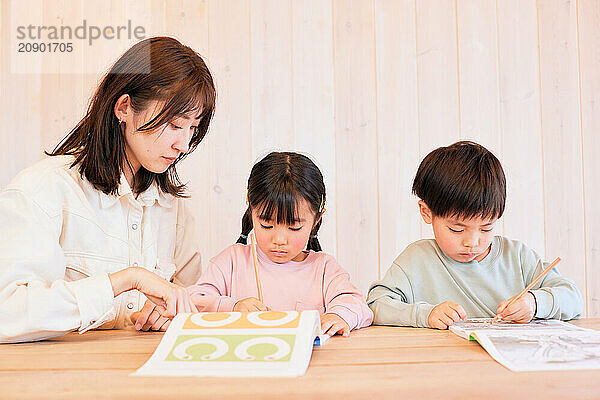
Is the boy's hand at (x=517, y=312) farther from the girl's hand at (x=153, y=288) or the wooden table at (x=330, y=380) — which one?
the girl's hand at (x=153, y=288)

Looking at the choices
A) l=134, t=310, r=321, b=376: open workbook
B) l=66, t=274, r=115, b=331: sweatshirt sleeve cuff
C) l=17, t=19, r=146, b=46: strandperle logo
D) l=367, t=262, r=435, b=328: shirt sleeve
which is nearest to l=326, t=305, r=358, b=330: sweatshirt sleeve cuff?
l=367, t=262, r=435, b=328: shirt sleeve

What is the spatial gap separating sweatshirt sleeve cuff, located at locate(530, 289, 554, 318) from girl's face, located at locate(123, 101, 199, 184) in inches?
32.5

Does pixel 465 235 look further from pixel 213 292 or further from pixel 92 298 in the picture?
pixel 92 298

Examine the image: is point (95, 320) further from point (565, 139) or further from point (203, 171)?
point (565, 139)

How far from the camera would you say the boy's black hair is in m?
1.48

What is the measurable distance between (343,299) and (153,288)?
1.38ft

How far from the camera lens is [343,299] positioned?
4.56ft

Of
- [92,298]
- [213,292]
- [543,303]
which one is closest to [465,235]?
[543,303]

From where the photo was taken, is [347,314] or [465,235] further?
[465,235]

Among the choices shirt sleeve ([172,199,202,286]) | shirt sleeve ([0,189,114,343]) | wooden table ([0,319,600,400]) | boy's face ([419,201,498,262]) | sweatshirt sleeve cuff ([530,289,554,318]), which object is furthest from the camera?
shirt sleeve ([172,199,202,286])

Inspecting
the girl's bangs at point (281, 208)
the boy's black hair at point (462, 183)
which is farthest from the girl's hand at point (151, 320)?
the boy's black hair at point (462, 183)

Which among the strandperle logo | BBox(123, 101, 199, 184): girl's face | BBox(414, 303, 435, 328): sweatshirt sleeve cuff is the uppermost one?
the strandperle logo

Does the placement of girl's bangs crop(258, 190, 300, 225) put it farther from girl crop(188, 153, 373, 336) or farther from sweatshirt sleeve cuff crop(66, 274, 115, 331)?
sweatshirt sleeve cuff crop(66, 274, 115, 331)

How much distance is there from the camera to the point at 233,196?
2.00 m
